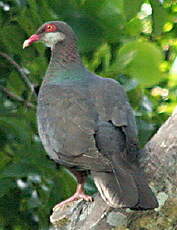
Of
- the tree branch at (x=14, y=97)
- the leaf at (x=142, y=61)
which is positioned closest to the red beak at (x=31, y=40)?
the tree branch at (x=14, y=97)

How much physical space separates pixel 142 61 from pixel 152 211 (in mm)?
899

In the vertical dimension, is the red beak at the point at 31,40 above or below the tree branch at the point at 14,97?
above

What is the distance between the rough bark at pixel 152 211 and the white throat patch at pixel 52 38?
1364mm

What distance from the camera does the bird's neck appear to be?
4.00 m

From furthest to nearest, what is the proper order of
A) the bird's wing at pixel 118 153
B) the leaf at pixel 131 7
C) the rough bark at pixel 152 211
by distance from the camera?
1. the leaf at pixel 131 7
2. the bird's wing at pixel 118 153
3. the rough bark at pixel 152 211

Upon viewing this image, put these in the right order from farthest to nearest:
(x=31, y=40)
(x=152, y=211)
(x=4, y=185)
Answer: (x=31, y=40) → (x=4, y=185) → (x=152, y=211)

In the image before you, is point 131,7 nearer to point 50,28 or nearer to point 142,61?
point 142,61

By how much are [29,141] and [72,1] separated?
30.9 inches

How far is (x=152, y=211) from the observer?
8.98 feet

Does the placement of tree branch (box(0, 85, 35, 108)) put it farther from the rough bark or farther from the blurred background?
the rough bark

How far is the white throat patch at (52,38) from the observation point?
415cm

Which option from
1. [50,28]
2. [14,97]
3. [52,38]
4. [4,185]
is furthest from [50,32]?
[4,185]

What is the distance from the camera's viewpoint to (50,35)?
163 inches

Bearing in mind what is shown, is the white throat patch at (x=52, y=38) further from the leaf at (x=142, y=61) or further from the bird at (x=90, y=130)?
the leaf at (x=142, y=61)
